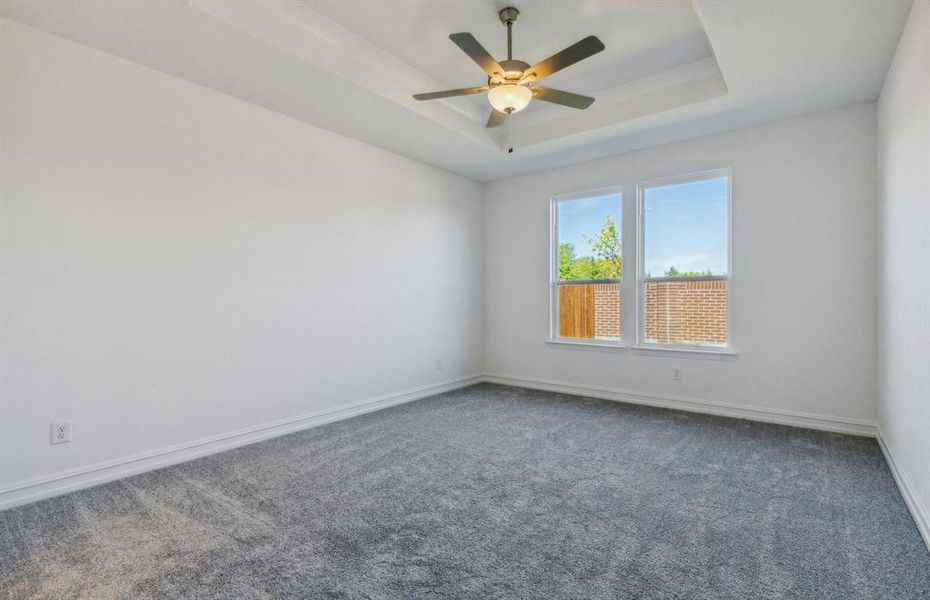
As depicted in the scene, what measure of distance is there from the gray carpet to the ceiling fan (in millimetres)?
2474

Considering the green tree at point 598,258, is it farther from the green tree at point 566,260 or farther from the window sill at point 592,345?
the window sill at point 592,345

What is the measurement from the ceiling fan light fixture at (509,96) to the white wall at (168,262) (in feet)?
6.20

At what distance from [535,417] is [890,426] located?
8.29ft

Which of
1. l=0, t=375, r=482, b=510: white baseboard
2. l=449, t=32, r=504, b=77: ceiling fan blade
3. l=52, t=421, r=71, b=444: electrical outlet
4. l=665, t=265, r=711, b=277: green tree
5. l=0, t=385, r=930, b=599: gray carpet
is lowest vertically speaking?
l=0, t=385, r=930, b=599: gray carpet

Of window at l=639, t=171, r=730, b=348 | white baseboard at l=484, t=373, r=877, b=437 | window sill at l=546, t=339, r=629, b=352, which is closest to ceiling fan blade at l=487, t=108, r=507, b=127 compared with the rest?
window at l=639, t=171, r=730, b=348

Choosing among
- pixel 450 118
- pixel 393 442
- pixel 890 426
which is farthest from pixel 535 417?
pixel 450 118

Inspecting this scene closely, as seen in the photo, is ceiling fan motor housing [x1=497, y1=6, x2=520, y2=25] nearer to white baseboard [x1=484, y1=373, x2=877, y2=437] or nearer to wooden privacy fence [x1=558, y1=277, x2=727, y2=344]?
wooden privacy fence [x1=558, y1=277, x2=727, y2=344]

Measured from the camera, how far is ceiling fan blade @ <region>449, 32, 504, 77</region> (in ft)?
7.84

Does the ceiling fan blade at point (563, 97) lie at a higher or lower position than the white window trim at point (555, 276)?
higher

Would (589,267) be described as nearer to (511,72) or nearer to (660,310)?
(660,310)

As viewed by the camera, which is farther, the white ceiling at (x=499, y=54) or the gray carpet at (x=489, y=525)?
the white ceiling at (x=499, y=54)

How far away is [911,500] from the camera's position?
233 centimetres

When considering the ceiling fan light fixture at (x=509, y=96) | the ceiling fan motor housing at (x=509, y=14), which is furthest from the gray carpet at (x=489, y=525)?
the ceiling fan motor housing at (x=509, y=14)

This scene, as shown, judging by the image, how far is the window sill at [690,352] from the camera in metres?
4.19
